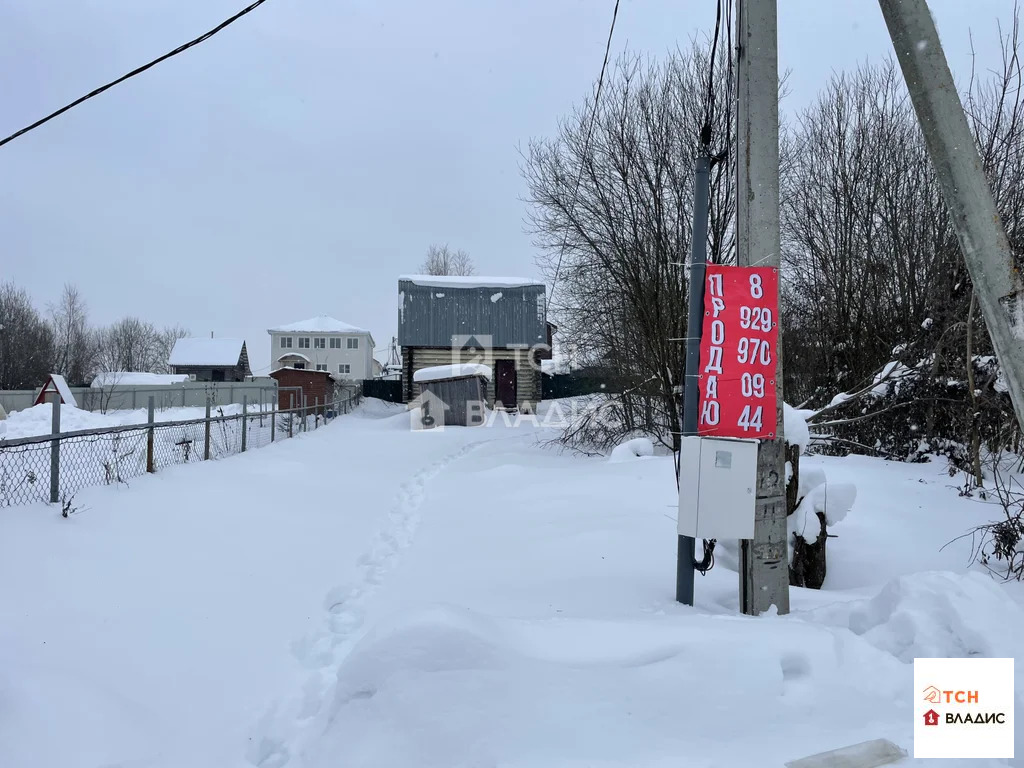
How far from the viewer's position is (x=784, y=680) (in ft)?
9.46

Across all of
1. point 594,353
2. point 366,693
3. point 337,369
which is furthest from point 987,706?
point 337,369

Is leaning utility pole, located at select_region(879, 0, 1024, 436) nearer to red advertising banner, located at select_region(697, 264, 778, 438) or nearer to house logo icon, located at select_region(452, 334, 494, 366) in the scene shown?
red advertising banner, located at select_region(697, 264, 778, 438)

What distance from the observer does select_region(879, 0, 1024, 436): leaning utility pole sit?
Answer: 319 cm

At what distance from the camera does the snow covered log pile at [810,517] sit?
5824 mm

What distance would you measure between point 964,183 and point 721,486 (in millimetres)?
2100

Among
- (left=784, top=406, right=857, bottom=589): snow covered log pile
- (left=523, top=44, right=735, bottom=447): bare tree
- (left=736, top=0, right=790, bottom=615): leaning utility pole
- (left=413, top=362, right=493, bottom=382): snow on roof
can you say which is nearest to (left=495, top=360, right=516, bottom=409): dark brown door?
(left=413, top=362, right=493, bottom=382): snow on roof

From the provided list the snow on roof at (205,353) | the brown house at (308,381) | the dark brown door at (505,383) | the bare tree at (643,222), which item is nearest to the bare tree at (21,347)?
the snow on roof at (205,353)

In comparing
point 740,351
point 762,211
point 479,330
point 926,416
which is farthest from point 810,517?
point 479,330

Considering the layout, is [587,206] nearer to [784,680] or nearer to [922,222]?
[922,222]

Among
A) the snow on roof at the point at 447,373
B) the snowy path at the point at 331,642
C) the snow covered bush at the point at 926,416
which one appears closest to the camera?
the snowy path at the point at 331,642

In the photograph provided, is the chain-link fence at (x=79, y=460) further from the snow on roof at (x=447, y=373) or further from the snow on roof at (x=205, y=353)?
the snow on roof at (x=205, y=353)

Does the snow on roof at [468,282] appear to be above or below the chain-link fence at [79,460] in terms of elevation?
above

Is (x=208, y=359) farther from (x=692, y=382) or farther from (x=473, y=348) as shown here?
(x=692, y=382)

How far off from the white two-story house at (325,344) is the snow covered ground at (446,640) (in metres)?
55.1
